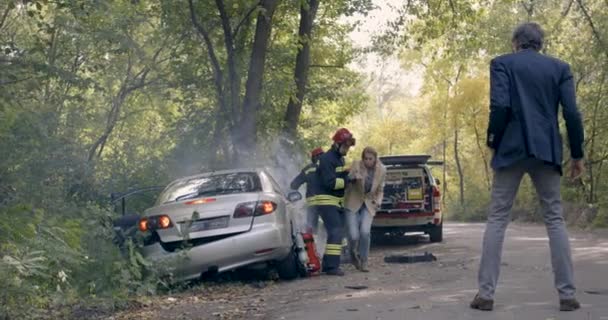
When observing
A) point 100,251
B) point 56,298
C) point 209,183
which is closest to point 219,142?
point 209,183

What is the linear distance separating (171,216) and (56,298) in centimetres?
227

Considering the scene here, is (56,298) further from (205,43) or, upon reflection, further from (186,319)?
(205,43)

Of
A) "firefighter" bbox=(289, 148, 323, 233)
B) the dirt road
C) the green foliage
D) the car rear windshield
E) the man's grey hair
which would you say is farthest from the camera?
"firefighter" bbox=(289, 148, 323, 233)

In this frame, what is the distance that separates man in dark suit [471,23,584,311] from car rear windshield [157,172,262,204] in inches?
215

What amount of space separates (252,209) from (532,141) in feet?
17.1

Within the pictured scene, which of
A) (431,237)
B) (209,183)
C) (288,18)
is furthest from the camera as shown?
(288,18)

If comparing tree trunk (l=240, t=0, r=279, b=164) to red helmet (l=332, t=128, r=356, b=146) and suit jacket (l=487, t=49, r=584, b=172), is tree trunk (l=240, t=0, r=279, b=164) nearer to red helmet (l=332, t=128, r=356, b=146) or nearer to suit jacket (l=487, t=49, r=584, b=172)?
red helmet (l=332, t=128, r=356, b=146)

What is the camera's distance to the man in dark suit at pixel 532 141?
742 cm

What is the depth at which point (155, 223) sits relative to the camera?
39.4 feet

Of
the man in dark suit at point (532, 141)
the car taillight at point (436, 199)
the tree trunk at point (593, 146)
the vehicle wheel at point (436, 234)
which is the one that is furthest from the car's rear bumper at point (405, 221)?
the man in dark suit at point (532, 141)

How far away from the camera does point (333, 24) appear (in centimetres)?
2878

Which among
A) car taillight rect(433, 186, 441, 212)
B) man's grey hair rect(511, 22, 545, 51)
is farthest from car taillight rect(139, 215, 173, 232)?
car taillight rect(433, 186, 441, 212)

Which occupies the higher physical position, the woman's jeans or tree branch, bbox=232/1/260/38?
tree branch, bbox=232/1/260/38

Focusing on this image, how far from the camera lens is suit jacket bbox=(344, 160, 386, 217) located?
44.1ft
